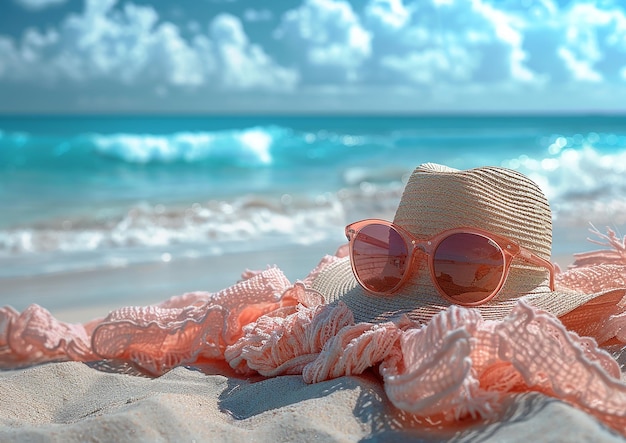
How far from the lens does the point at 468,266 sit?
2.22m

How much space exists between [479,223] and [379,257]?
0.36m

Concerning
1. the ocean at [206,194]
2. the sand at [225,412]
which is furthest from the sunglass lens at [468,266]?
the ocean at [206,194]

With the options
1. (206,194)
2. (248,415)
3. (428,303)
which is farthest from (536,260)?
(206,194)

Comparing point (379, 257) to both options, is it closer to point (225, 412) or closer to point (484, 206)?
point (484, 206)

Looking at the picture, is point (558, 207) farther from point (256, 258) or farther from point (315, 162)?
point (315, 162)

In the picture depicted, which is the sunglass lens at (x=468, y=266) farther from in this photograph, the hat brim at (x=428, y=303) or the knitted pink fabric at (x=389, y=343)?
the knitted pink fabric at (x=389, y=343)

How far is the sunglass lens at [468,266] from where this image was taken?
2195 millimetres

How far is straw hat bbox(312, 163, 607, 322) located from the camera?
224 centimetres

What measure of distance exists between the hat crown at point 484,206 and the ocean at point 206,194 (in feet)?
10.2

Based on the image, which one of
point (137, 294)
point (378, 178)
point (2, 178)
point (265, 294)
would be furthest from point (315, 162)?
point (265, 294)

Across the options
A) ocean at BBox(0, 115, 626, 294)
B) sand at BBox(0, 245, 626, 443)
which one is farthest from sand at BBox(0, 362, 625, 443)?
ocean at BBox(0, 115, 626, 294)

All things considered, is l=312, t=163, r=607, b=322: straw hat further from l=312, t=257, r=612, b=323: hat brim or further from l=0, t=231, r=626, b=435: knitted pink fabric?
l=0, t=231, r=626, b=435: knitted pink fabric

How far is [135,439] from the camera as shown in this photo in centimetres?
172

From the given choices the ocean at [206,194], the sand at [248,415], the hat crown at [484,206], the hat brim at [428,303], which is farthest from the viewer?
the ocean at [206,194]
